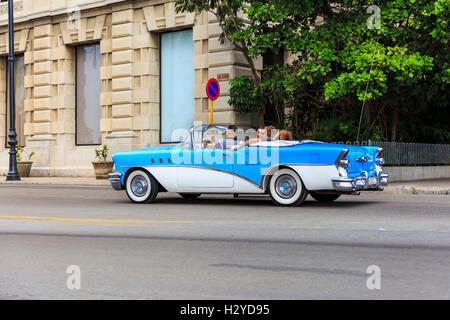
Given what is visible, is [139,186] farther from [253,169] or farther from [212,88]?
[212,88]

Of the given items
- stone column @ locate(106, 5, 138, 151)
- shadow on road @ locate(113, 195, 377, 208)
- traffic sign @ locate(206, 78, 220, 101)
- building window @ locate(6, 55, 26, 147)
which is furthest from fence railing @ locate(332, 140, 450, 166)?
→ building window @ locate(6, 55, 26, 147)

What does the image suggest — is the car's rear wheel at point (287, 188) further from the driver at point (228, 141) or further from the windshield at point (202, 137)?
the windshield at point (202, 137)

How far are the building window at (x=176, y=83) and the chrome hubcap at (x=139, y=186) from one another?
11424mm

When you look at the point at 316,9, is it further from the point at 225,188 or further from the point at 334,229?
the point at 334,229

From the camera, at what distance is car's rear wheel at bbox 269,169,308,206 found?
39.3 feet

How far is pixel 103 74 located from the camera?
26578mm

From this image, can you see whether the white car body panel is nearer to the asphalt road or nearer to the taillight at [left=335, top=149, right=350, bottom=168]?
the asphalt road

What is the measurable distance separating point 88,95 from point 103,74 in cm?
190

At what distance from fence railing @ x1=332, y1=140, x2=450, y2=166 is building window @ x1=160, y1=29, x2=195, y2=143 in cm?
798

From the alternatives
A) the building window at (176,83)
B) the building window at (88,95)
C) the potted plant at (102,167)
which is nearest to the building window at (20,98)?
the building window at (88,95)

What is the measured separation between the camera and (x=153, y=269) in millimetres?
6242

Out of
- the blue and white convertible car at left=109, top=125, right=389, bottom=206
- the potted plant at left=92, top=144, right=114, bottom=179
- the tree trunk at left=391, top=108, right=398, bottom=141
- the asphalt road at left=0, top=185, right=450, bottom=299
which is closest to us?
the asphalt road at left=0, top=185, right=450, bottom=299

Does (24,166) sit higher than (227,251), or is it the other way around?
(24,166)

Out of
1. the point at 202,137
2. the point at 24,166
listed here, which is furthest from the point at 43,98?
the point at 202,137
